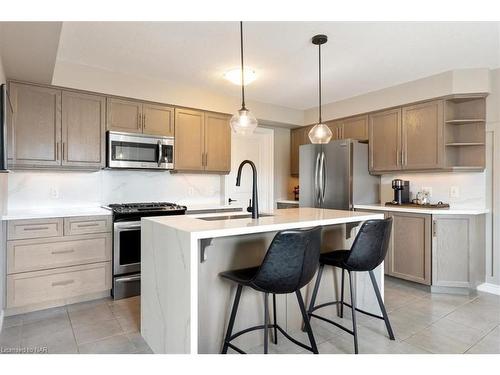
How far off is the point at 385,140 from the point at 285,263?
9.82 ft

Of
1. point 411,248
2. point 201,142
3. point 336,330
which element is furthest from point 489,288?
point 201,142

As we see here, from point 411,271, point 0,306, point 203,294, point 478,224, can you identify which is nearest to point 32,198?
point 0,306

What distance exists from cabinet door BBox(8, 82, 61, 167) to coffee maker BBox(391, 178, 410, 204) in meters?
3.89

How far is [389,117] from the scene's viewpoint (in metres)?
4.00

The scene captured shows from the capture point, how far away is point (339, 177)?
4.13m

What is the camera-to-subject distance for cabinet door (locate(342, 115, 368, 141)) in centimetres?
429

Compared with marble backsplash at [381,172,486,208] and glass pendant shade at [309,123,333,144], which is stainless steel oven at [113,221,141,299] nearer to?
glass pendant shade at [309,123,333,144]

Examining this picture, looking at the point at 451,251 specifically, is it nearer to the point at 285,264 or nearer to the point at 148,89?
the point at 285,264

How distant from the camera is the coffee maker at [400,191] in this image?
3.92m

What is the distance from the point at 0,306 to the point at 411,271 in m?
3.96

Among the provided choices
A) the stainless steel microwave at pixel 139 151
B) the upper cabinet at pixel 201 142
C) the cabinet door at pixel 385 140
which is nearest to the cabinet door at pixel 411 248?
the cabinet door at pixel 385 140

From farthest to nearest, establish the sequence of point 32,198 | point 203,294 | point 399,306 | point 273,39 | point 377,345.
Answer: point 32,198
point 399,306
point 273,39
point 377,345
point 203,294

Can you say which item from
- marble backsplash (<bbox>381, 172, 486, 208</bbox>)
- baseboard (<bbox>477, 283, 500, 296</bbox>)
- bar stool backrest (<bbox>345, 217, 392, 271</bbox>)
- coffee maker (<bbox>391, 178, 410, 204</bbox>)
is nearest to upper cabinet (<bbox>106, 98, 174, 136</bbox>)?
bar stool backrest (<bbox>345, 217, 392, 271</bbox>)

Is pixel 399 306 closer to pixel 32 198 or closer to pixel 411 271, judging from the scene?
pixel 411 271
